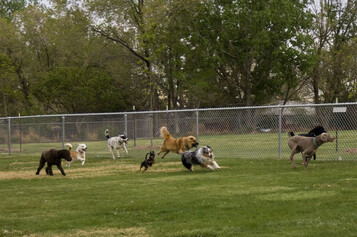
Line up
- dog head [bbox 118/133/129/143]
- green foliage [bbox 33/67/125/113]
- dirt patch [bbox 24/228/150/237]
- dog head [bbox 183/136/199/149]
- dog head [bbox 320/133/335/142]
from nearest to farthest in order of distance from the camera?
dirt patch [bbox 24/228/150/237] < dog head [bbox 320/133/335/142] < dog head [bbox 183/136/199/149] < dog head [bbox 118/133/129/143] < green foliage [bbox 33/67/125/113]

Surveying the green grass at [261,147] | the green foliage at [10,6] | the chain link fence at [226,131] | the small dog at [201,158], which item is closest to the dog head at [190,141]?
the chain link fence at [226,131]

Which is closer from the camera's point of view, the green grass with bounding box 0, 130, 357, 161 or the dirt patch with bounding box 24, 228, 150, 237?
the dirt patch with bounding box 24, 228, 150, 237

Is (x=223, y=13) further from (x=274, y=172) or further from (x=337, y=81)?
(x=274, y=172)

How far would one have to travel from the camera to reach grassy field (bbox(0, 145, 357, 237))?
838cm

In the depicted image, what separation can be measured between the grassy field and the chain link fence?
2.76 meters

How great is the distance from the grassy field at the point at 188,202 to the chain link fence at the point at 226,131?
109 inches

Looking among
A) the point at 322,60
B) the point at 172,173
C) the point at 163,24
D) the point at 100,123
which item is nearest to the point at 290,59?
the point at 322,60

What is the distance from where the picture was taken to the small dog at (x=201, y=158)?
1579 centimetres

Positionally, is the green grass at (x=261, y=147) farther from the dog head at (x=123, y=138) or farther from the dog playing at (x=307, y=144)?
the dog playing at (x=307, y=144)

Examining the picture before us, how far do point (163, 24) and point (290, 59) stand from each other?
43.8 ft

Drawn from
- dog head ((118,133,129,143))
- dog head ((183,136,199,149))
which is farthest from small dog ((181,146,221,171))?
dog head ((118,133,129,143))

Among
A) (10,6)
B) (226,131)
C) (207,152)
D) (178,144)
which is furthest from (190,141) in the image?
(10,6)

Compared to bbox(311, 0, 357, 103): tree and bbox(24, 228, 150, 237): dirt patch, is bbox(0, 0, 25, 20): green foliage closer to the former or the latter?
bbox(311, 0, 357, 103): tree

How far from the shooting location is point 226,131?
21672mm
